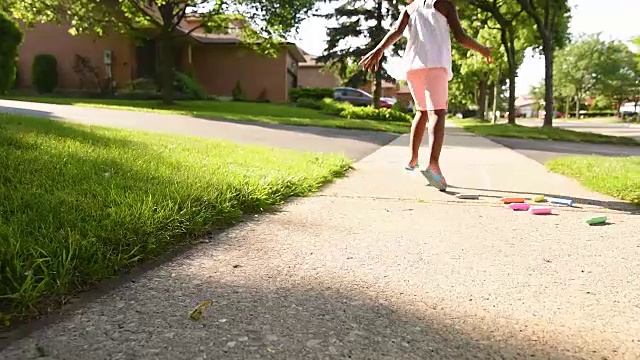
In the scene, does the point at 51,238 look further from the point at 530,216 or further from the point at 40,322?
the point at 530,216

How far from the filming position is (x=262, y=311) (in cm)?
181

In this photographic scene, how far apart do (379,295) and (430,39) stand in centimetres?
314

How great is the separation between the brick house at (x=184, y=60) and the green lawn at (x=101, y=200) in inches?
805

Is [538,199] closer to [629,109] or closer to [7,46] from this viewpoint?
[7,46]

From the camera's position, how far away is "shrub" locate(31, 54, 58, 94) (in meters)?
25.2

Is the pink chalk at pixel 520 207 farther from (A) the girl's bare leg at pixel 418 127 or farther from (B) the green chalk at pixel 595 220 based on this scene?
(A) the girl's bare leg at pixel 418 127

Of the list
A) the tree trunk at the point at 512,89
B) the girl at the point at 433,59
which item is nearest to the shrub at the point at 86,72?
the tree trunk at the point at 512,89

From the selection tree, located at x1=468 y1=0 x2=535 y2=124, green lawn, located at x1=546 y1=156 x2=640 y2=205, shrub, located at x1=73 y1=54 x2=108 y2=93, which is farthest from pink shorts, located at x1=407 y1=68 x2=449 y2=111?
shrub, located at x1=73 y1=54 x2=108 y2=93

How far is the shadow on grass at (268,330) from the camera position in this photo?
1.52m

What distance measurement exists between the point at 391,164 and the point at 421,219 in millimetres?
3171

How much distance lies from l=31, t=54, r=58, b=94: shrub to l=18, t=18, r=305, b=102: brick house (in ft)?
3.25

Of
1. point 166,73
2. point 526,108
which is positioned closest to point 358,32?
point 166,73

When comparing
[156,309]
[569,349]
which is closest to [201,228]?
[156,309]

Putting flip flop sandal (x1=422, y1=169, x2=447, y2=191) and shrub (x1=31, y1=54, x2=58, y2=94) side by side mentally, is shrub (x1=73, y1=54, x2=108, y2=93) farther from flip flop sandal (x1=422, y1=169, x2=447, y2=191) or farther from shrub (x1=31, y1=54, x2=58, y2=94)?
flip flop sandal (x1=422, y1=169, x2=447, y2=191)
